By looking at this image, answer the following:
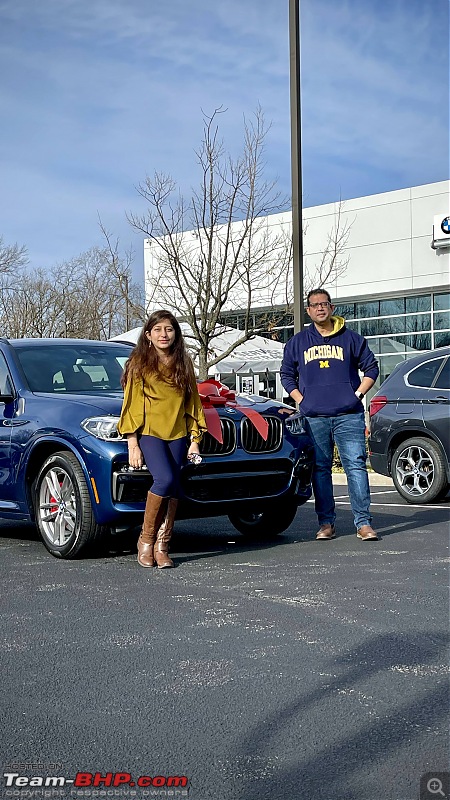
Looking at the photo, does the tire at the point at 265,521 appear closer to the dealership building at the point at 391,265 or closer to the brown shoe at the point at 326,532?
the brown shoe at the point at 326,532

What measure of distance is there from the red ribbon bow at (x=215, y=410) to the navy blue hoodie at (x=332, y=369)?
679 mm

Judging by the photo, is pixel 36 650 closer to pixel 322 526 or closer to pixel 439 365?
pixel 322 526

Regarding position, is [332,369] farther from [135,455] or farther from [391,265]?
[391,265]

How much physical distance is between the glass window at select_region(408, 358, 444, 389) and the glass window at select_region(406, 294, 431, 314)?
19.2 m

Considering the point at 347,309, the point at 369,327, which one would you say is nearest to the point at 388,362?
the point at 369,327

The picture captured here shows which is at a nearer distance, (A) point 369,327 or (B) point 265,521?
(B) point 265,521

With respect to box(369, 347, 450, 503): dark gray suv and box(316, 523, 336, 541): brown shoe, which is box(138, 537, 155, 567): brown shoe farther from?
box(369, 347, 450, 503): dark gray suv

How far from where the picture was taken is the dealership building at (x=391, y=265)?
28.3 meters

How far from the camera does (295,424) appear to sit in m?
7.32

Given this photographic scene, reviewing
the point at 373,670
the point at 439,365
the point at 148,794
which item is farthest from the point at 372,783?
the point at 439,365

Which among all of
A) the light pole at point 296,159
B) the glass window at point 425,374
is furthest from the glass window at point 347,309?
the glass window at point 425,374

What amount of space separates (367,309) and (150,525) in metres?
25.4

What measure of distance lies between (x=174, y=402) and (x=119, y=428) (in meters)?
0.40

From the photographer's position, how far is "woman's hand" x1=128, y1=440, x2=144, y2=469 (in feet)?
20.6
